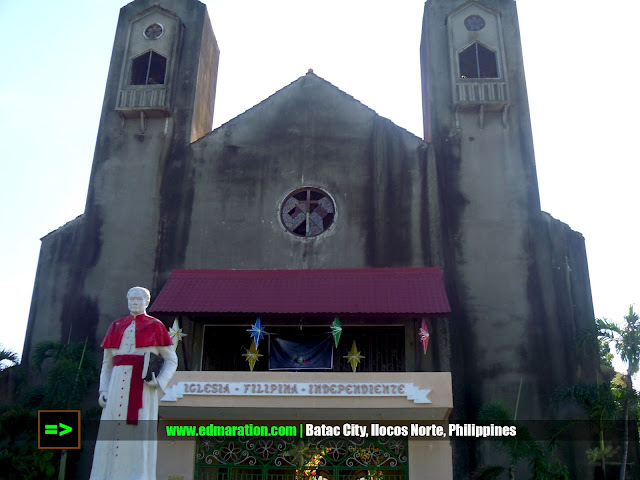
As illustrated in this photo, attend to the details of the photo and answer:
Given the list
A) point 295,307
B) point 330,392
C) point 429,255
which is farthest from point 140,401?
point 429,255

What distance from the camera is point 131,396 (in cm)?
829

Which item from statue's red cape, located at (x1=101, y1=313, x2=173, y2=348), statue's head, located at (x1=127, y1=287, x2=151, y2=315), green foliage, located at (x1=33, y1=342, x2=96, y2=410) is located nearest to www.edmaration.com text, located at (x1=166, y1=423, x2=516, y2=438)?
green foliage, located at (x1=33, y1=342, x2=96, y2=410)

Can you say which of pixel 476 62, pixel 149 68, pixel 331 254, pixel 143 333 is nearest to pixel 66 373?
pixel 331 254

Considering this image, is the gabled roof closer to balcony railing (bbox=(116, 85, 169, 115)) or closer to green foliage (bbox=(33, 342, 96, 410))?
balcony railing (bbox=(116, 85, 169, 115))

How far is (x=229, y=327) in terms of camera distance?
18.1 m

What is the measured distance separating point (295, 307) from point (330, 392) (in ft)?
7.61

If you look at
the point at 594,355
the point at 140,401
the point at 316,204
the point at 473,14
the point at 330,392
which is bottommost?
the point at 140,401

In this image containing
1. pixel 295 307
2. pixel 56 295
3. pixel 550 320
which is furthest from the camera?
pixel 56 295

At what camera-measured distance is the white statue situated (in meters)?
8.03

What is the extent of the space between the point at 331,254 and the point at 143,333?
10249 mm

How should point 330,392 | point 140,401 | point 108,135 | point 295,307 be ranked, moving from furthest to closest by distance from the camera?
point 108,135 < point 295,307 < point 330,392 < point 140,401

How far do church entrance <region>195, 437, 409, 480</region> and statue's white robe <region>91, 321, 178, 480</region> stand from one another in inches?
291

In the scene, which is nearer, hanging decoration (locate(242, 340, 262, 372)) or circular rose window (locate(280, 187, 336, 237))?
hanging decoration (locate(242, 340, 262, 372))

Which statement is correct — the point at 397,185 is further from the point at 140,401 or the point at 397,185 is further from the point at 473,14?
the point at 140,401
